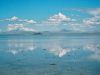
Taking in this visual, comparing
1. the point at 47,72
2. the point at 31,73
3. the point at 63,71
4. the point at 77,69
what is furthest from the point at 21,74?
the point at 77,69

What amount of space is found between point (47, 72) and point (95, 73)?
3.11 m

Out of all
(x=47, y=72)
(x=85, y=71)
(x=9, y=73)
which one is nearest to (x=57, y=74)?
(x=47, y=72)

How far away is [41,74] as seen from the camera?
1598 centimetres

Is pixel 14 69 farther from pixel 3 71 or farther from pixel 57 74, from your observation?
pixel 57 74

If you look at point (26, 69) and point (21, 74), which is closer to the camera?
point (21, 74)

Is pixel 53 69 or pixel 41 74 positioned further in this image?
pixel 53 69

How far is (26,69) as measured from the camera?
58.9ft

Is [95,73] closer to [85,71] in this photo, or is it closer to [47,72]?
[85,71]

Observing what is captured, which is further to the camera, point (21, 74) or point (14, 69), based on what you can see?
point (14, 69)

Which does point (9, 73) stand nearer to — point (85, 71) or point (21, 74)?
point (21, 74)

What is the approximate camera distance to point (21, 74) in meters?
16.1

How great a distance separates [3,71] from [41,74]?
9.73ft

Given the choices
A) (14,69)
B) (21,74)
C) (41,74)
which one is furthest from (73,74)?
(14,69)

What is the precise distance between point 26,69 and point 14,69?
2.84 ft
